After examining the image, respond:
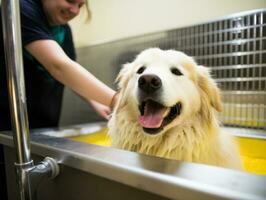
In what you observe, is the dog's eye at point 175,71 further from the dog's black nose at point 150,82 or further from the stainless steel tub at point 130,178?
the stainless steel tub at point 130,178

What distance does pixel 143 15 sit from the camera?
1.73 meters

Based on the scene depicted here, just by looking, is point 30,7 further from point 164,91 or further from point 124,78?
point 164,91

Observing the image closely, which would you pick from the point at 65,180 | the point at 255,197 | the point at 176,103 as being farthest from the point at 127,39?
the point at 255,197

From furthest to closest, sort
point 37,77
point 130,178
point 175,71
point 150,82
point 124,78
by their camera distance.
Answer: point 37,77 < point 124,78 < point 175,71 < point 150,82 < point 130,178

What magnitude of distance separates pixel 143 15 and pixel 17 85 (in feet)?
4.58

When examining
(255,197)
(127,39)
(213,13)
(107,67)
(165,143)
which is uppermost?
(213,13)

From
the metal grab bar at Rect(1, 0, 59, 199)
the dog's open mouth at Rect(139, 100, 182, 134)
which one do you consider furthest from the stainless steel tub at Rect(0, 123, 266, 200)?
the dog's open mouth at Rect(139, 100, 182, 134)

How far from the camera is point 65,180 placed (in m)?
0.57

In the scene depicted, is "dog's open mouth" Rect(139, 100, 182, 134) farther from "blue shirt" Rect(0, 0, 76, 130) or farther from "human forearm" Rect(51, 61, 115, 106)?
"blue shirt" Rect(0, 0, 76, 130)

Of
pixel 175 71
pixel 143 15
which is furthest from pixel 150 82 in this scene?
pixel 143 15

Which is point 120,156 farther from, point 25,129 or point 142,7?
point 142,7

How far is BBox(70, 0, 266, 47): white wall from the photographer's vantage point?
54.3 inches

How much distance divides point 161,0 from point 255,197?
1.54m

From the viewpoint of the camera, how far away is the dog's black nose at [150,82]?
29.3 inches
